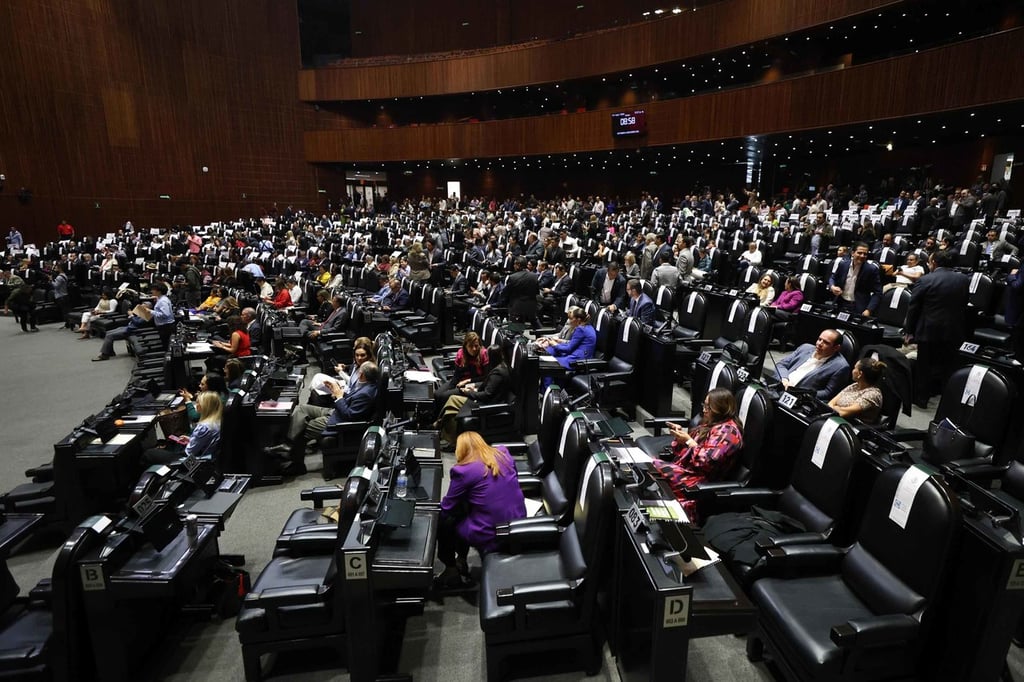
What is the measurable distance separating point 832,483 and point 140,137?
1066 inches

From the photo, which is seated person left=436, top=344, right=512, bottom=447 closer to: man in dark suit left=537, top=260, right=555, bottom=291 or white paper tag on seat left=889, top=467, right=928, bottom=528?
white paper tag on seat left=889, top=467, right=928, bottom=528

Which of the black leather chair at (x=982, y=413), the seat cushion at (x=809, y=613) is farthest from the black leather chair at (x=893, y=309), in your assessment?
the seat cushion at (x=809, y=613)

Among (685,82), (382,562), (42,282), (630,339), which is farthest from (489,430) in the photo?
(685,82)

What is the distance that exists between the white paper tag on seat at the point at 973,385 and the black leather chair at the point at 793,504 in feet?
4.76

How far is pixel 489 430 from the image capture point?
541 cm

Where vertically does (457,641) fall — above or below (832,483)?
below

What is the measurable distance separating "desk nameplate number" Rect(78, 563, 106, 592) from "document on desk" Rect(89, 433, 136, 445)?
6.48ft

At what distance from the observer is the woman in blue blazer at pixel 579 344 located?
6.45 meters

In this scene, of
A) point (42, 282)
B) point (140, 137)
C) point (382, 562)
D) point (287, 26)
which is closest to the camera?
point (382, 562)

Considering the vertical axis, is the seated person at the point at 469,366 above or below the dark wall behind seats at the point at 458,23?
below

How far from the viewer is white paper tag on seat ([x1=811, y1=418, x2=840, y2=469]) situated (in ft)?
9.75

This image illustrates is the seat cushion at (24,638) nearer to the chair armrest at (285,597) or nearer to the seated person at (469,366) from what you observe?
the chair armrest at (285,597)

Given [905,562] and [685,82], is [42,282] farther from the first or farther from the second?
[685,82]

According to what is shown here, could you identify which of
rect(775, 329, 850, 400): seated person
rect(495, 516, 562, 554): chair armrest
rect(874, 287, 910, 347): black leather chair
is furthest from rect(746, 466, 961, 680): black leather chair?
rect(874, 287, 910, 347): black leather chair
